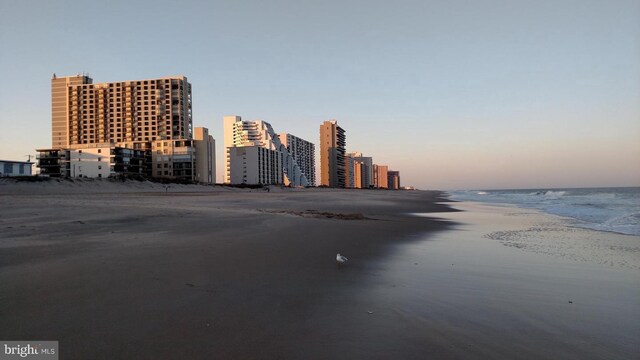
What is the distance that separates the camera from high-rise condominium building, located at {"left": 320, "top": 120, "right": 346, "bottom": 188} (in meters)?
181

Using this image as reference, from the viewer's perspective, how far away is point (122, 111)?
129 metres

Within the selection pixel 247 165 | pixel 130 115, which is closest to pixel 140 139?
pixel 130 115

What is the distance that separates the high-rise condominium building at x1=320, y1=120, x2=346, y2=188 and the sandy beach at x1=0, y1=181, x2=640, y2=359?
172 m

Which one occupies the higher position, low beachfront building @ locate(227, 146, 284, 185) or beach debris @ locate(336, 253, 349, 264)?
low beachfront building @ locate(227, 146, 284, 185)

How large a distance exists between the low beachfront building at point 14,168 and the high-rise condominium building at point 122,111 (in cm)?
4560

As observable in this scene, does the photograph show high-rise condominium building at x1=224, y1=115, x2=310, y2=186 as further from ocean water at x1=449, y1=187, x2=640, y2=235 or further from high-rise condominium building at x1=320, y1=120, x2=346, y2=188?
ocean water at x1=449, y1=187, x2=640, y2=235

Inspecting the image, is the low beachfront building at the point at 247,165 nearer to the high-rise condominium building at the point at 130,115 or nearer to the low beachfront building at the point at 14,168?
the high-rise condominium building at the point at 130,115

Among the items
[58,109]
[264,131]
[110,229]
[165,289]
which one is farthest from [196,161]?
[165,289]

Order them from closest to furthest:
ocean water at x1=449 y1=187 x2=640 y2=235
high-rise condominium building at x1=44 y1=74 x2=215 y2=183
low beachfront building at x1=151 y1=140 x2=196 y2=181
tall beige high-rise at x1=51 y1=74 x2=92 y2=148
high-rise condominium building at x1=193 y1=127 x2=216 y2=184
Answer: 1. ocean water at x1=449 y1=187 x2=640 y2=235
2. low beachfront building at x1=151 y1=140 x2=196 y2=181
3. high-rise condominium building at x1=193 y1=127 x2=216 y2=184
4. high-rise condominium building at x1=44 y1=74 x2=215 y2=183
5. tall beige high-rise at x1=51 y1=74 x2=92 y2=148

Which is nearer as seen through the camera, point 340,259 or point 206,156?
point 340,259

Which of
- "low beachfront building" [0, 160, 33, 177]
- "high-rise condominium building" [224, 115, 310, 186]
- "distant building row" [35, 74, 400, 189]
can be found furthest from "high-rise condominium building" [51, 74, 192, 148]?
"low beachfront building" [0, 160, 33, 177]

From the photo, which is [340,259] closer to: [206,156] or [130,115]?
[206,156]

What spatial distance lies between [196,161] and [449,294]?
105 meters

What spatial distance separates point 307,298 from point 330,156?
17799 cm
